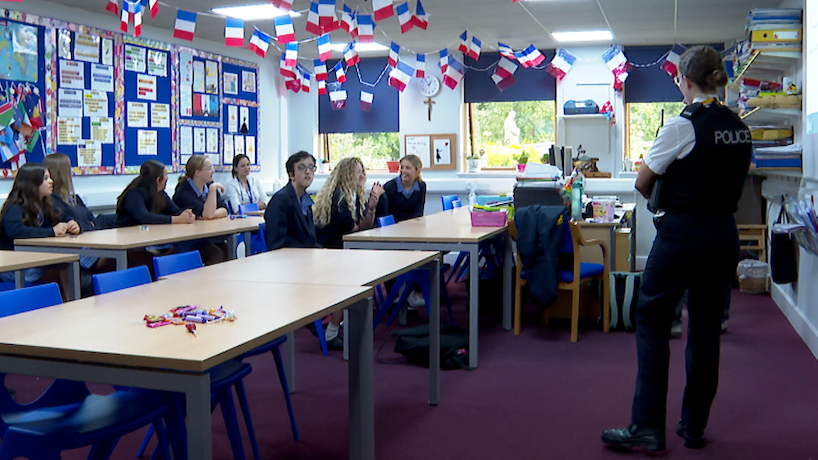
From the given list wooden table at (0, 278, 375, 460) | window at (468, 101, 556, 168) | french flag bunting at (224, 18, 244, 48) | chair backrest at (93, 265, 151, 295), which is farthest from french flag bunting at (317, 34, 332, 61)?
wooden table at (0, 278, 375, 460)

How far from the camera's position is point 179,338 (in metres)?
2.00

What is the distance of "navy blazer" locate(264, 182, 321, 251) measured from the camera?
15.3 feet

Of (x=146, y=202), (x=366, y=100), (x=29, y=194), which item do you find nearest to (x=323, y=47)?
(x=146, y=202)

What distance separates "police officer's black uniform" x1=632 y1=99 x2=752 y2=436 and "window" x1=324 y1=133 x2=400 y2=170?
271 inches

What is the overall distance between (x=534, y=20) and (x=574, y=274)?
10.7ft

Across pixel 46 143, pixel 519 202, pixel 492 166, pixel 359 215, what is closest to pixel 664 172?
pixel 519 202

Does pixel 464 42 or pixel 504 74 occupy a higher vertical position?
pixel 464 42

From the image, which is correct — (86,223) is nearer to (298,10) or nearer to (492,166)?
(298,10)

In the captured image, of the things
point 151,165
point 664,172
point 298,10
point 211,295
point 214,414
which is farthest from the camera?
point 298,10

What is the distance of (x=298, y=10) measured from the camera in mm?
6809

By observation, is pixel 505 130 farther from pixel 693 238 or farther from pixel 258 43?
pixel 693 238

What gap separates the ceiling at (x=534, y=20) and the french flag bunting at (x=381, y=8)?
3.22 ft

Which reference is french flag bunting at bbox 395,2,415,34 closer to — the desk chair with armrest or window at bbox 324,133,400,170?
Answer: the desk chair with armrest

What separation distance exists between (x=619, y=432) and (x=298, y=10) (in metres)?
4.92
